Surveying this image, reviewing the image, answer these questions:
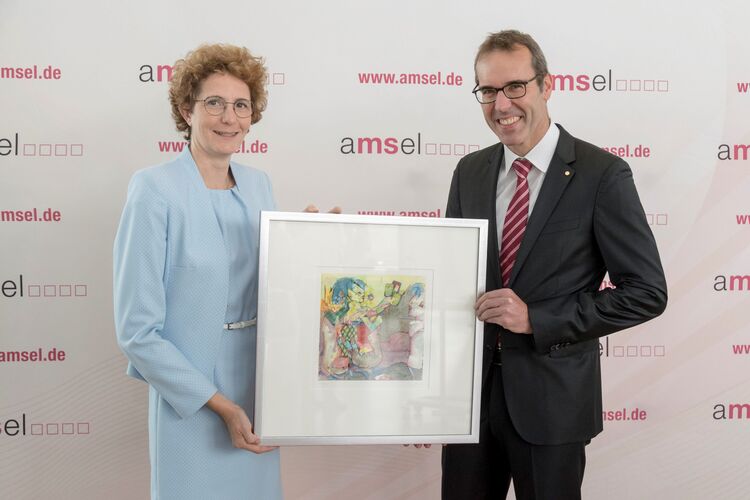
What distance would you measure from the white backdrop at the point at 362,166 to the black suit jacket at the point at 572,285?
3.39ft

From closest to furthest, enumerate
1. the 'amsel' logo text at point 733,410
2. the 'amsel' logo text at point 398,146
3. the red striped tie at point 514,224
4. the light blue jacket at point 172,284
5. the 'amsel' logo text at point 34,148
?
the light blue jacket at point 172,284 < the red striped tie at point 514,224 < the 'amsel' logo text at point 34,148 < the 'amsel' logo text at point 398,146 < the 'amsel' logo text at point 733,410

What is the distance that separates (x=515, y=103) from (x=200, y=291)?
1.01 metres

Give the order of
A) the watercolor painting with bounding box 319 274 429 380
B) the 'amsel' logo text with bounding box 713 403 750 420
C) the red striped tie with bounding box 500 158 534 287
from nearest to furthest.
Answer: the watercolor painting with bounding box 319 274 429 380 → the red striped tie with bounding box 500 158 534 287 → the 'amsel' logo text with bounding box 713 403 750 420

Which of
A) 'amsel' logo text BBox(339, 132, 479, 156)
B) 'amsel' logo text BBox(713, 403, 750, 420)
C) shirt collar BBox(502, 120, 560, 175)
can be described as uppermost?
'amsel' logo text BBox(339, 132, 479, 156)

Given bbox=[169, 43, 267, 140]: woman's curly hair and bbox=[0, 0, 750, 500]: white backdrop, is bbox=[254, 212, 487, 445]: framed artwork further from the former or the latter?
bbox=[0, 0, 750, 500]: white backdrop

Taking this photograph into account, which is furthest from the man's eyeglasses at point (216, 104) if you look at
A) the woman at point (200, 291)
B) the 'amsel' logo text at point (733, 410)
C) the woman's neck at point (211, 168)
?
the 'amsel' logo text at point (733, 410)

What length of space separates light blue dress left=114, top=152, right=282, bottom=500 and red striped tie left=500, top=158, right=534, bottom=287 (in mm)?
690

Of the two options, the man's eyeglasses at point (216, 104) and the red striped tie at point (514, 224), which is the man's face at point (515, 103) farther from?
the man's eyeglasses at point (216, 104)

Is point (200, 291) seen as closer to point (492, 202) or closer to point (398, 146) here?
point (492, 202)

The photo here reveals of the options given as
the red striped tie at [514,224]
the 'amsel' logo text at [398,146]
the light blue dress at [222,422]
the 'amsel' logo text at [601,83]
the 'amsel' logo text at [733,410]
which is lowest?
the 'amsel' logo text at [733,410]

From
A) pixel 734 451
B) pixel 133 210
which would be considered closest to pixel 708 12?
pixel 734 451

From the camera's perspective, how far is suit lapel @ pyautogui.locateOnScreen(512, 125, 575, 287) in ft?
6.07

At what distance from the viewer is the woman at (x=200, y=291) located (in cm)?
166

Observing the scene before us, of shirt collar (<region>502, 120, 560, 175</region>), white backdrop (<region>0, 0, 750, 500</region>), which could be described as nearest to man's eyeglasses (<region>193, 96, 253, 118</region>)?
shirt collar (<region>502, 120, 560, 175</region>)
